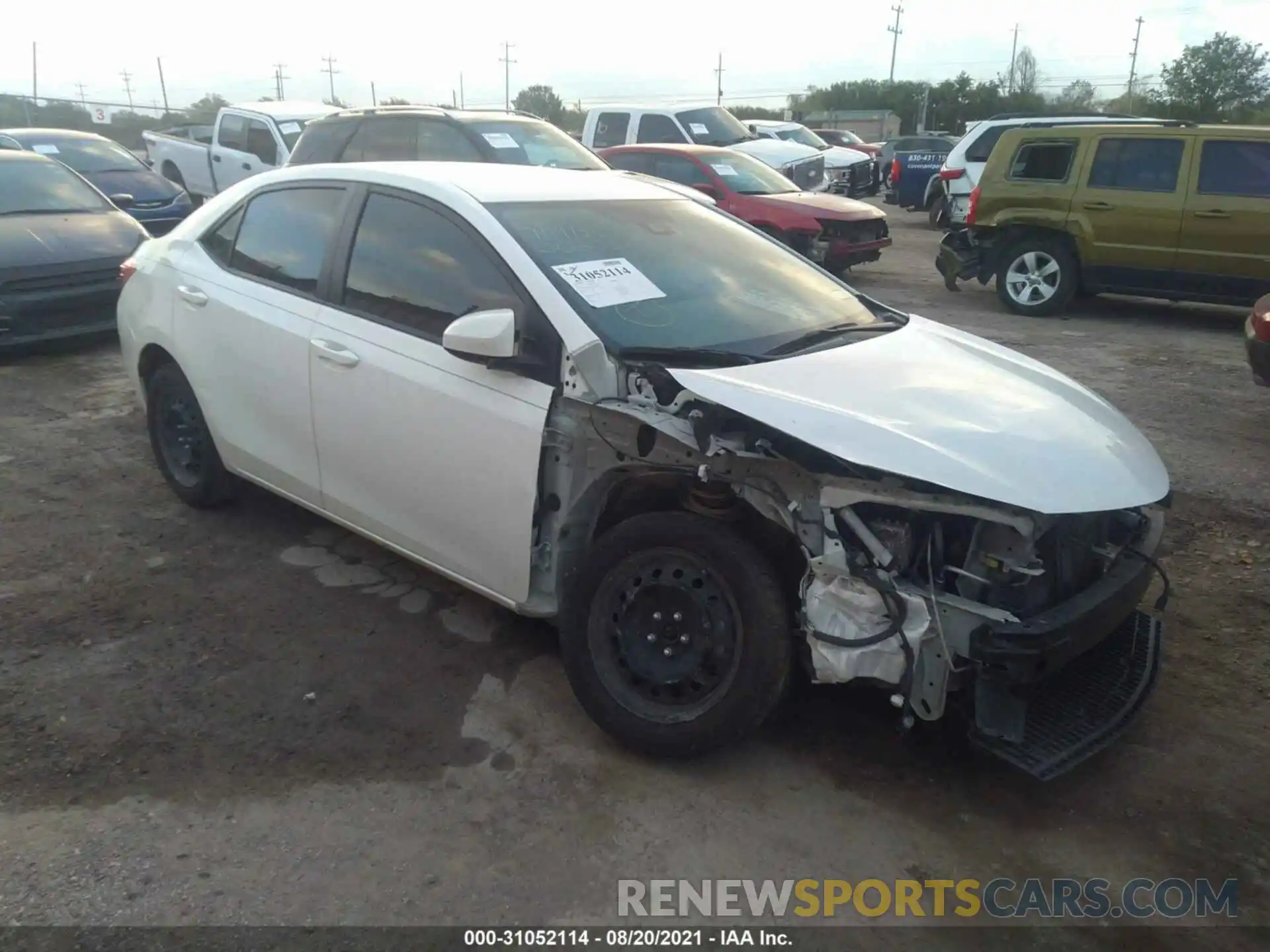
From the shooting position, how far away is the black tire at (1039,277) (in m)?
10.1

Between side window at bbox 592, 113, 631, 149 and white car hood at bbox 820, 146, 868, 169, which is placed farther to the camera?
white car hood at bbox 820, 146, 868, 169

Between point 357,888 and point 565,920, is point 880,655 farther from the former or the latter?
point 357,888

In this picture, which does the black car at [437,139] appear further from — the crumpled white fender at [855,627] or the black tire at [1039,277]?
the crumpled white fender at [855,627]

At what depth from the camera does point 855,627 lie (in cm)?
284

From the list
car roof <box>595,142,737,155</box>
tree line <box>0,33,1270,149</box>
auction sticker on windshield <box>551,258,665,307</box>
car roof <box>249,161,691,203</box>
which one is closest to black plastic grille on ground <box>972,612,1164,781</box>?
auction sticker on windshield <box>551,258,665,307</box>

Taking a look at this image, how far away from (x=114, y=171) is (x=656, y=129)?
724 cm

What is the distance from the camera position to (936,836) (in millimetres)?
2896

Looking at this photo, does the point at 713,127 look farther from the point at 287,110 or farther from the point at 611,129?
the point at 287,110

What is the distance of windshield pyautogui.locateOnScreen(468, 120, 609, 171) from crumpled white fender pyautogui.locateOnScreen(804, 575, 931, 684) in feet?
25.2

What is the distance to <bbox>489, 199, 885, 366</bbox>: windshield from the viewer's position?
11.3 feet

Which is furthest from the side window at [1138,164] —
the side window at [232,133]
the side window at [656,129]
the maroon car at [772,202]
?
the side window at [232,133]

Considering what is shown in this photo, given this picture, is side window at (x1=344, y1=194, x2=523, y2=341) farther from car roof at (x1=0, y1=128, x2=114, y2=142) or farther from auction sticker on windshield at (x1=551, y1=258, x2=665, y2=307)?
car roof at (x1=0, y1=128, x2=114, y2=142)

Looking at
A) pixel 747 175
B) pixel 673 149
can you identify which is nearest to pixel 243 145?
pixel 673 149

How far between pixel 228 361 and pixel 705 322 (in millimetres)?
2216
